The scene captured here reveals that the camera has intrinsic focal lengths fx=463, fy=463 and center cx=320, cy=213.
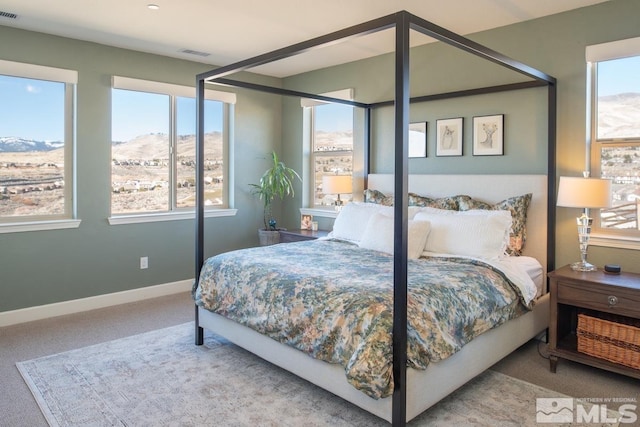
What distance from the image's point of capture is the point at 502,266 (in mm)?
3152

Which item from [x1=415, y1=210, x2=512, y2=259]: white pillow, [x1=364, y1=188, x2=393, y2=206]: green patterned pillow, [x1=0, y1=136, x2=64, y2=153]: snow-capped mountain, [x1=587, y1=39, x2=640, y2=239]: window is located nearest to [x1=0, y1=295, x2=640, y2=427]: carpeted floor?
[x1=415, y1=210, x2=512, y2=259]: white pillow

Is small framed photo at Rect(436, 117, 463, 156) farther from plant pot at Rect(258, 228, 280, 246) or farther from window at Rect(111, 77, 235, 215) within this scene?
window at Rect(111, 77, 235, 215)

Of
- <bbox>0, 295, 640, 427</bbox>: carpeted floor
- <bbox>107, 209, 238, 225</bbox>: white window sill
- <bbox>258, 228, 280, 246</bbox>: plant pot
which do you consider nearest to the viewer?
<bbox>0, 295, 640, 427</bbox>: carpeted floor

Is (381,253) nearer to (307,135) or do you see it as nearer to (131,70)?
(307,135)

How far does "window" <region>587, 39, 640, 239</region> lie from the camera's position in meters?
3.31

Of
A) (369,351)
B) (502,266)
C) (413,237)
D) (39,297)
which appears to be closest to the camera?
(369,351)

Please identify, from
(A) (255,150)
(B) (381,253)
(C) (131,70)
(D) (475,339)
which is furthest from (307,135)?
(D) (475,339)

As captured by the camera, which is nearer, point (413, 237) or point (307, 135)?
point (413, 237)

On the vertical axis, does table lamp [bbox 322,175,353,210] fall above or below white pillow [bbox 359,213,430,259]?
above

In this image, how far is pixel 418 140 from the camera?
15.0ft

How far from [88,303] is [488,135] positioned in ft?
13.2

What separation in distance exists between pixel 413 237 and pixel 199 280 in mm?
1637

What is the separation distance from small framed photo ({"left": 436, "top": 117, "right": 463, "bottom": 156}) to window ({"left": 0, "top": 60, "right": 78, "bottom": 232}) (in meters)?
3.44

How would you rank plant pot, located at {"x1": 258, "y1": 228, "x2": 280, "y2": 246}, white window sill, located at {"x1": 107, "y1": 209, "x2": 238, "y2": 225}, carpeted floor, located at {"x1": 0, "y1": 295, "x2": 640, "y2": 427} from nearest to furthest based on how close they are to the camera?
1. carpeted floor, located at {"x1": 0, "y1": 295, "x2": 640, "y2": 427}
2. white window sill, located at {"x1": 107, "y1": 209, "x2": 238, "y2": 225}
3. plant pot, located at {"x1": 258, "y1": 228, "x2": 280, "y2": 246}
